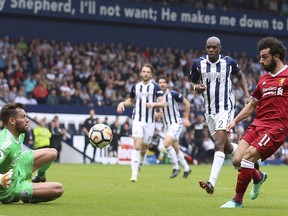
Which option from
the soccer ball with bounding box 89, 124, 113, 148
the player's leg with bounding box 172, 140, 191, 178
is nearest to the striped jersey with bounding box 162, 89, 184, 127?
the player's leg with bounding box 172, 140, 191, 178

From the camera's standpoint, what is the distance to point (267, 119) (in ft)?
33.7

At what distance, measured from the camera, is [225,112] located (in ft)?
44.6

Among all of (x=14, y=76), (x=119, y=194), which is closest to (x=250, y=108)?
(x=119, y=194)

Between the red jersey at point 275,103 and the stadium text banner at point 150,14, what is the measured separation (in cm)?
2521

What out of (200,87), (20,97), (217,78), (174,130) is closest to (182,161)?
(174,130)

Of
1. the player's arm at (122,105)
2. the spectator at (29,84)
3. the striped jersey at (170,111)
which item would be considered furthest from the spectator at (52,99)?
the player's arm at (122,105)

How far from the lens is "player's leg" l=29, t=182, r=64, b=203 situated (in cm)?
1035

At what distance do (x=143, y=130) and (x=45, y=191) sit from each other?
824 centimetres

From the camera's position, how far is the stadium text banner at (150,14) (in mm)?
35469

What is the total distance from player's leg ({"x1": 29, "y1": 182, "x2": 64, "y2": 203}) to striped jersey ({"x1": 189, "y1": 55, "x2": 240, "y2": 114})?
13.2ft

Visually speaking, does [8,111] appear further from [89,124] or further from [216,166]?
[89,124]

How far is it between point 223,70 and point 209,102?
59 cm

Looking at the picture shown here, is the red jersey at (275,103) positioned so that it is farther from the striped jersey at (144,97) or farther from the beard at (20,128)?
the striped jersey at (144,97)

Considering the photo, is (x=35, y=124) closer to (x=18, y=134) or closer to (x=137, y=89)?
(x=137, y=89)
